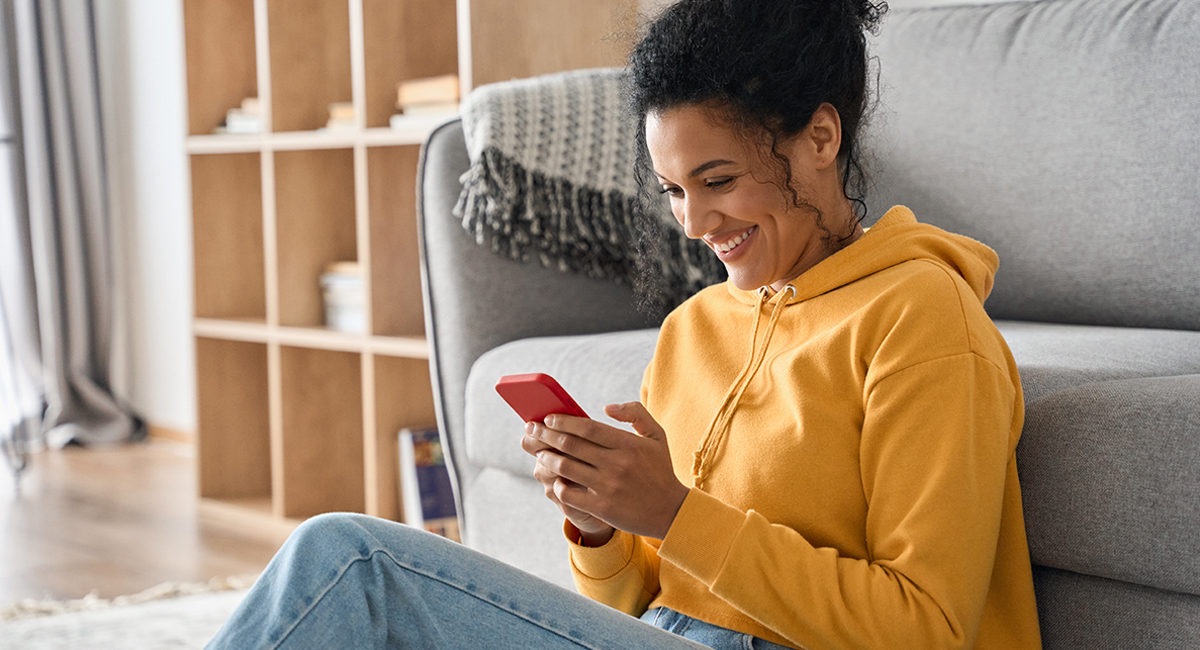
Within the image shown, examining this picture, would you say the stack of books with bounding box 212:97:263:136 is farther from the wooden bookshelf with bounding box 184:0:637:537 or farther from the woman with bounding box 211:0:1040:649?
the woman with bounding box 211:0:1040:649

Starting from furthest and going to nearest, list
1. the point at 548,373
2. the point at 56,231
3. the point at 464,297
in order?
the point at 56,231, the point at 464,297, the point at 548,373

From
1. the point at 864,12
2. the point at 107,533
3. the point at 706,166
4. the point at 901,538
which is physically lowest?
the point at 107,533

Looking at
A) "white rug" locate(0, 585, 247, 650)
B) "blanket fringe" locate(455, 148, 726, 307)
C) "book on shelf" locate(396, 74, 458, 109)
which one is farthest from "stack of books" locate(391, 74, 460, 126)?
"white rug" locate(0, 585, 247, 650)

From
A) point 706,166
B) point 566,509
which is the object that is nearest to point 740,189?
point 706,166

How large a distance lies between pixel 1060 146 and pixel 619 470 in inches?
37.1

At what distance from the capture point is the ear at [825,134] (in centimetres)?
84

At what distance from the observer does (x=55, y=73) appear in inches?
124

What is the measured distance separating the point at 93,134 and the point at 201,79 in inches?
36.7

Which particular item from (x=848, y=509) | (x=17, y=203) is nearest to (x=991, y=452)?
(x=848, y=509)

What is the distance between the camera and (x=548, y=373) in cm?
141

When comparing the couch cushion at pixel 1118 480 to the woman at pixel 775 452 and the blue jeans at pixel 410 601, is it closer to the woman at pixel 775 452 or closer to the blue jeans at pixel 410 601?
the woman at pixel 775 452

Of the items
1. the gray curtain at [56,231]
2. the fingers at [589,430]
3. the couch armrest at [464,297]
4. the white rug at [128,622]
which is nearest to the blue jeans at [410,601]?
the fingers at [589,430]

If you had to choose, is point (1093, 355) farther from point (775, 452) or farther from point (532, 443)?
point (532, 443)

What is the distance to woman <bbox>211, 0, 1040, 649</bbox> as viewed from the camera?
72 centimetres
